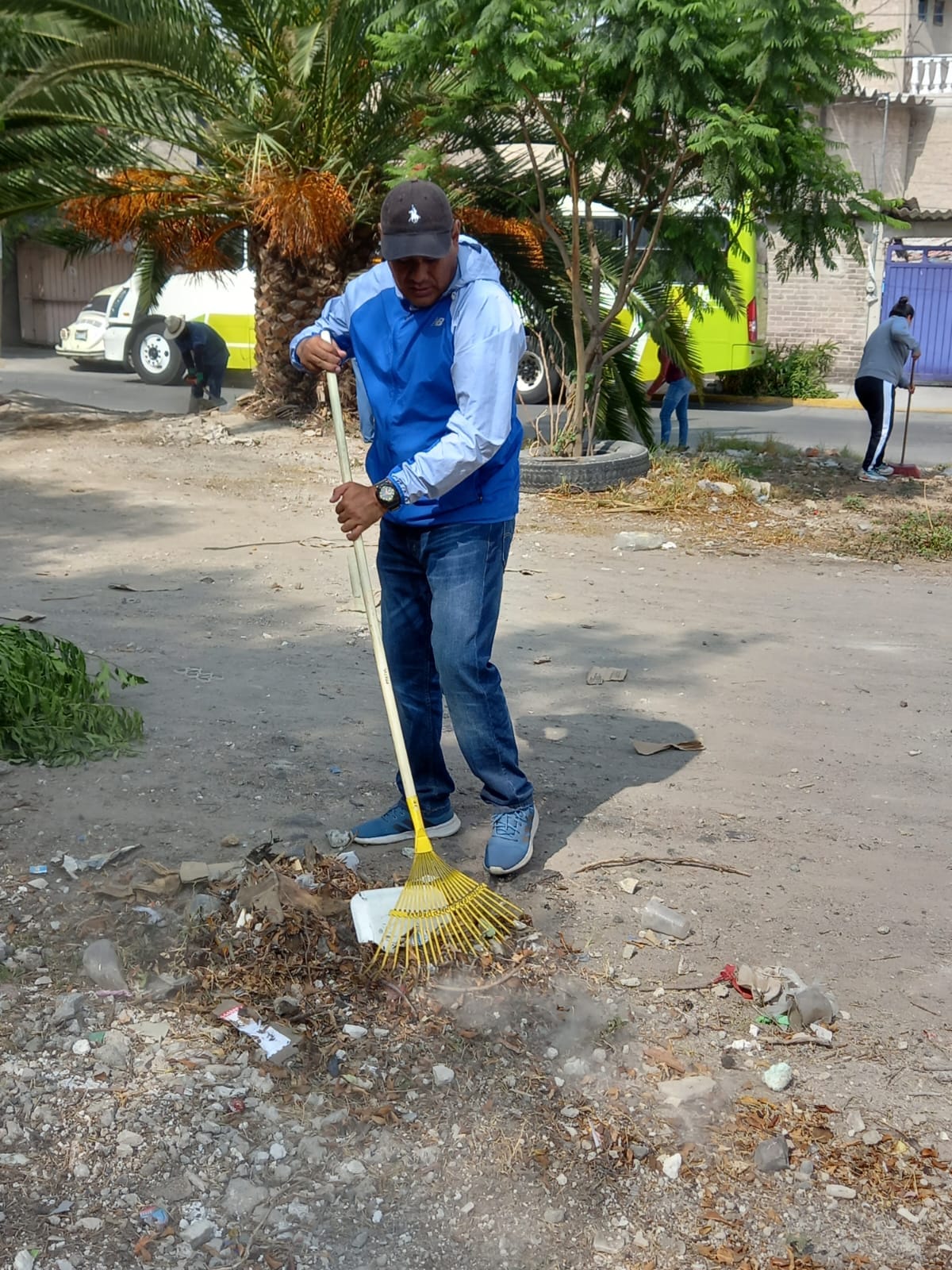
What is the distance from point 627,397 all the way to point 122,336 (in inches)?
421

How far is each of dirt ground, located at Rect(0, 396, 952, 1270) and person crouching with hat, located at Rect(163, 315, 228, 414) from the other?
632 centimetres

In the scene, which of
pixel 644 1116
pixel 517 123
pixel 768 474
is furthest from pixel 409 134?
pixel 644 1116

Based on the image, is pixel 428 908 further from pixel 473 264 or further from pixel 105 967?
pixel 473 264

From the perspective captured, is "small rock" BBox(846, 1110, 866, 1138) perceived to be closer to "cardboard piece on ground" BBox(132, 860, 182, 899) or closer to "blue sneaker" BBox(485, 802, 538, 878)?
"blue sneaker" BBox(485, 802, 538, 878)

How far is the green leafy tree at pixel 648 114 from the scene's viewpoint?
8.24 metres

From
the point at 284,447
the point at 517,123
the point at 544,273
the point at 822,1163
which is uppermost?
the point at 517,123

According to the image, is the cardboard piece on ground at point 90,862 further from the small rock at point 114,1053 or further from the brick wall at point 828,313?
the brick wall at point 828,313

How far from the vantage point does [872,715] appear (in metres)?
5.20

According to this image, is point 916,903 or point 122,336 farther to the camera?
point 122,336

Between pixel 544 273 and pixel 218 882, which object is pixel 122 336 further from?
pixel 218 882

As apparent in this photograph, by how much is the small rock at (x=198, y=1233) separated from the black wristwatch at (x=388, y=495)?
64.4 inches

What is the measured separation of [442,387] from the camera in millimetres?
3301

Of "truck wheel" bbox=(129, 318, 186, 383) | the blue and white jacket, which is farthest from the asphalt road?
the blue and white jacket

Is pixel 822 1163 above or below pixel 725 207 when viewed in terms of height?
below
